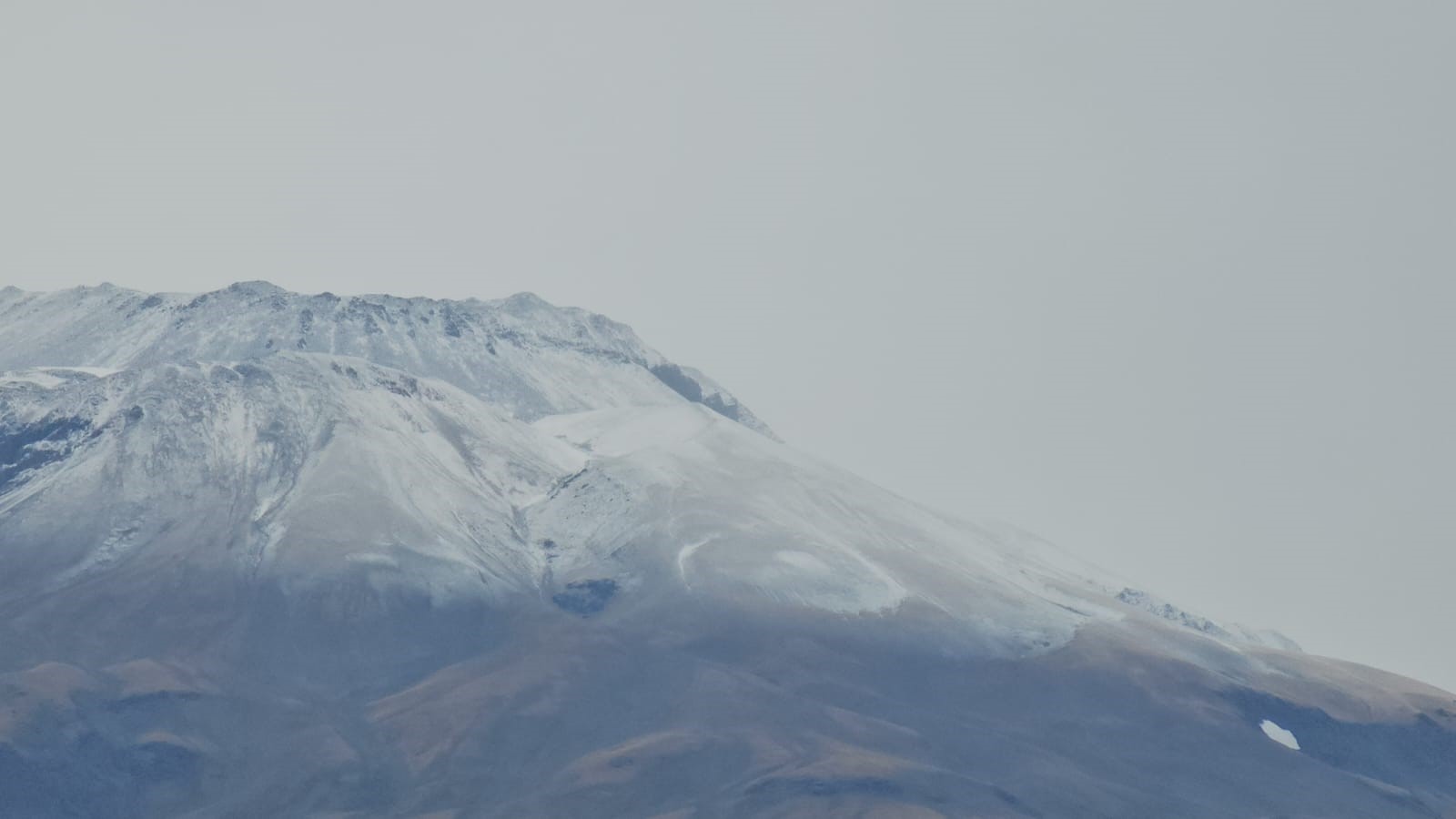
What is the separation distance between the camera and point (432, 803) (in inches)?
7520

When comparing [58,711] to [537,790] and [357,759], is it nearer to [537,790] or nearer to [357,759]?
[357,759]

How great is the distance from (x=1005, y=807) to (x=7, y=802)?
9912cm

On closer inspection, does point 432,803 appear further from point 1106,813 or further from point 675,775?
point 1106,813

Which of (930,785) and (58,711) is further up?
(930,785)

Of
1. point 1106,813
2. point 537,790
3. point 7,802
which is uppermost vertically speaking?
point 1106,813

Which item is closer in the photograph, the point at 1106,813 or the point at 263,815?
the point at 263,815

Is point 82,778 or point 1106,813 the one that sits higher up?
point 1106,813

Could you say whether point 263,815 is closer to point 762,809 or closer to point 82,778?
point 82,778

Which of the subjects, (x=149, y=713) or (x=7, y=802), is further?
(x=149, y=713)

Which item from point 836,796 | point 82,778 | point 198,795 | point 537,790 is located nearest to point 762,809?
point 836,796

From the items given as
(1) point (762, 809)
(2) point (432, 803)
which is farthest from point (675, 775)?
(2) point (432, 803)

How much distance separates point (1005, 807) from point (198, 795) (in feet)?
267

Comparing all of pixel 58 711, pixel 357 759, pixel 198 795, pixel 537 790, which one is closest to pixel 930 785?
pixel 537 790

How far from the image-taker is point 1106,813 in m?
199
